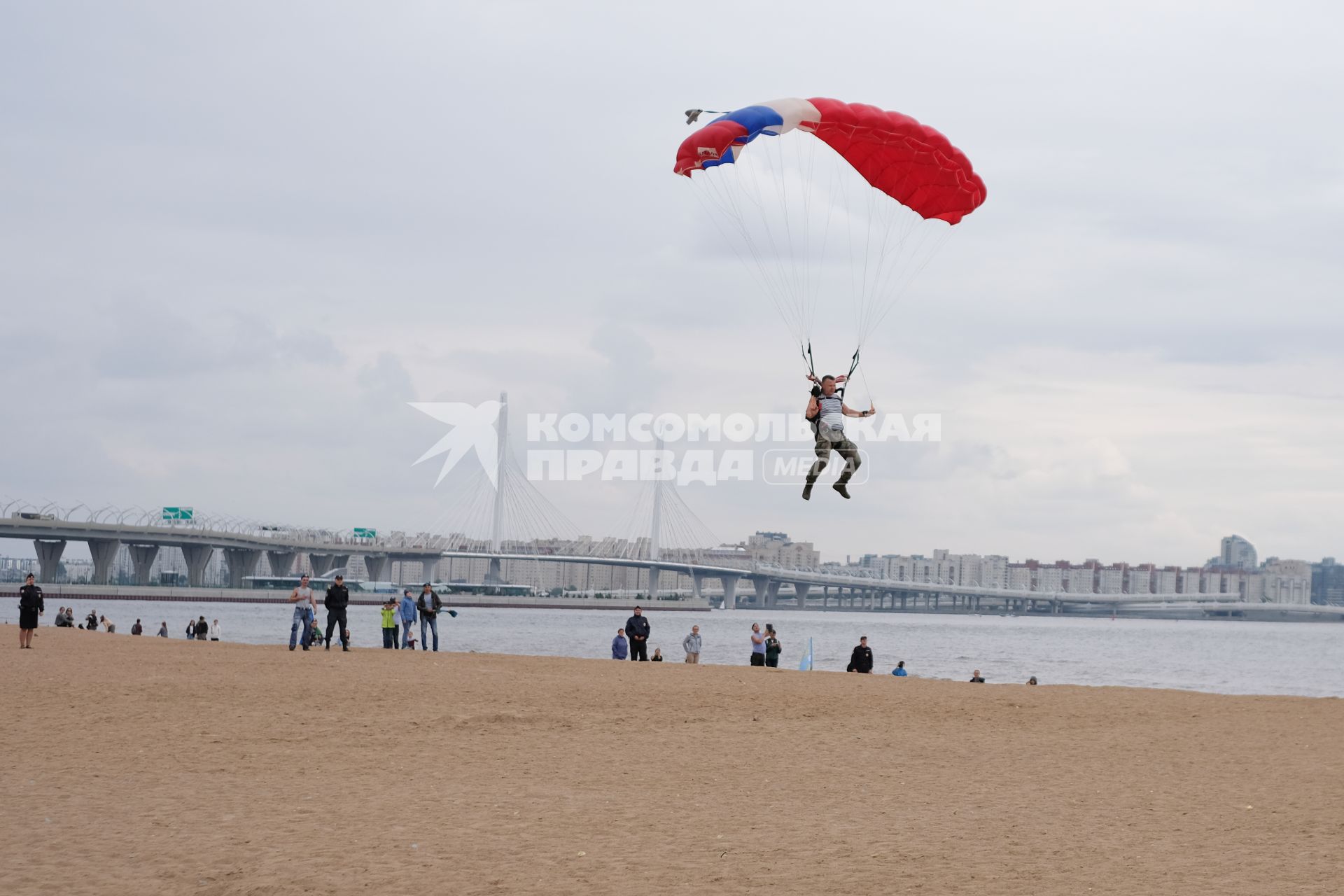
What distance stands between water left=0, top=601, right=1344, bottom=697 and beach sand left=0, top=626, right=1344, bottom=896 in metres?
24.0

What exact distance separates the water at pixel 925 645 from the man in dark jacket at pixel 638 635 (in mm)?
17021

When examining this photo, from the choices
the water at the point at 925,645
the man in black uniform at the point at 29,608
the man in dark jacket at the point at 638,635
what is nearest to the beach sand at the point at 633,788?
the man in black uniform at the point at 29,608

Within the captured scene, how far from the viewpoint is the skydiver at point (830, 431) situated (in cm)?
1477

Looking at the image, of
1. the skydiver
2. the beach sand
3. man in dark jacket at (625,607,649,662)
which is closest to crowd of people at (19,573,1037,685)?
man in dark jacket at (625,607,649,662)

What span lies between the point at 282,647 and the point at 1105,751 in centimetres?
1531

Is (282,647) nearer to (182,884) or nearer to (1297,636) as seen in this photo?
(182,884)

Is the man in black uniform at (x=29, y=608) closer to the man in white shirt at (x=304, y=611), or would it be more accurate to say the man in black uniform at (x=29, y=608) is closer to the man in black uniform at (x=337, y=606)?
the man in white shirt at (x=304, y=611)

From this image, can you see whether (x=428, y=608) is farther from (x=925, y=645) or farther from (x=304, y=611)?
(x=925, y=645)

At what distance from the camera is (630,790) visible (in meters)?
10.5

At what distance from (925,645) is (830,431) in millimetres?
62973

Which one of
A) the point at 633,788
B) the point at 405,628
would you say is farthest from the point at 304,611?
the point at 633,788

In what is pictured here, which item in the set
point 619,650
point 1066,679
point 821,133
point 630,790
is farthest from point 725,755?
point 1066,679

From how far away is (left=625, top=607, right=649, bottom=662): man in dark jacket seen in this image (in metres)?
23.5

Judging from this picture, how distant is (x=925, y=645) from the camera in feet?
247
